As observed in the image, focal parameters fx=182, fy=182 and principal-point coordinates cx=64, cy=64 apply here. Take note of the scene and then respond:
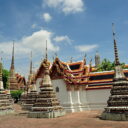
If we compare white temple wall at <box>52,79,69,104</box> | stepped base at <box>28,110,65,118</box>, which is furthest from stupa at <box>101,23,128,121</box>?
white temple wall at <box>52,79,69,104</box>

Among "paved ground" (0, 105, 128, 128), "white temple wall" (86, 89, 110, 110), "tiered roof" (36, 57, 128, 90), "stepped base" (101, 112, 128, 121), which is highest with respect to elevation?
"tiered roof" (36, 57, 128, 90)

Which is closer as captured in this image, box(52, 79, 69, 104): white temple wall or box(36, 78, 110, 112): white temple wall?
box(36, 78, 110, 112): white temple wall

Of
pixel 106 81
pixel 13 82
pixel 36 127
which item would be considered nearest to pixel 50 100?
pixel 36 127

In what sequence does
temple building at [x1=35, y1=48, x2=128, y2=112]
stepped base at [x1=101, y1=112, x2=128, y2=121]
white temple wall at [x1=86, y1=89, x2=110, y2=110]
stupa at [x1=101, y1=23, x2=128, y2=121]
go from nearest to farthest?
stepped base at [x1=101, y1=112, x2=128, y2=121] < stupa at [x1=101, y1=23, x2=128, y2=121] < temple building at [x1=35, y1=48, x2=128, y2=112] < white temple wall at [x1=86, y1=89, x2=110, y2=110]

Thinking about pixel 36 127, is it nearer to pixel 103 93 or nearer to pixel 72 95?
pixel 72 95

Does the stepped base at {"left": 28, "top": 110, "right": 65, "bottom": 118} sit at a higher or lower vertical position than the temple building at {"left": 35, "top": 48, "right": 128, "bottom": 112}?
lower

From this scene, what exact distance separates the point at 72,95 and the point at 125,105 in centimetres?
1125

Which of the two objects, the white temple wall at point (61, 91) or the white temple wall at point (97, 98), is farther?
the white temple wall at point (97, 98)

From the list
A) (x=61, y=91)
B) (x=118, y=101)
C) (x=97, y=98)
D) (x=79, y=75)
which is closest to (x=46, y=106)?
(x=61, y=91)

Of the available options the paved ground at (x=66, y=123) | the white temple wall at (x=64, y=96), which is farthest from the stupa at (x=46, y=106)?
the white temple wall at (x=64, y=96)

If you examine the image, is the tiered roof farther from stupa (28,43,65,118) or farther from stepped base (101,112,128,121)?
stepped base (101,112,128,121)

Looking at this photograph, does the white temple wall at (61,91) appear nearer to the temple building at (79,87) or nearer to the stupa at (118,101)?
the temple building at (79,87)

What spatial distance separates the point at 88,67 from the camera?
29.6 metres

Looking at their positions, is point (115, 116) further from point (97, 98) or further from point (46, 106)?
point (97, 98)
